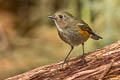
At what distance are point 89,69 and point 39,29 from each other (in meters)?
4.15

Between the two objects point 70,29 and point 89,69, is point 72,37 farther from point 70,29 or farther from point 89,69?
point 89,69

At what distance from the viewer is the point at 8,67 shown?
820 centimetres

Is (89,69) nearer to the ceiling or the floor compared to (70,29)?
nearer to the floor

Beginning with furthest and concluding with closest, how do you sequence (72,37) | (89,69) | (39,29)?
(39,29), (72,37), (89,69)

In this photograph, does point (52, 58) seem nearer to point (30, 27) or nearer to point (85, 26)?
point (30, 27)

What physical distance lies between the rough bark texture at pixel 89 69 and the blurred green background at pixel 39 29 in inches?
69.4

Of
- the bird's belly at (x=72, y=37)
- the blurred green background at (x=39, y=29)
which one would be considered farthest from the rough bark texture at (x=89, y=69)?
the blurred green background at (x=39, y=29)

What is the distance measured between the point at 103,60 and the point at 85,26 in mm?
586

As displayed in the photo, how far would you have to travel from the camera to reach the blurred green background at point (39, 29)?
288 inches

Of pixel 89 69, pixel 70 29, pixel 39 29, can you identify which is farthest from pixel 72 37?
pixel 39 29

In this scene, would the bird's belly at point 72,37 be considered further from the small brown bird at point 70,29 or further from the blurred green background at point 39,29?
the blurred green background at point 39,29

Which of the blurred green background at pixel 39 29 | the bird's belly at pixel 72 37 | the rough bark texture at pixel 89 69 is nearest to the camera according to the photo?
the rough bark texture at pixel 89 69

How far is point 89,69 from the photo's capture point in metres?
4.93

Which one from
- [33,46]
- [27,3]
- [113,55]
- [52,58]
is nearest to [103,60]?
[113,55]
